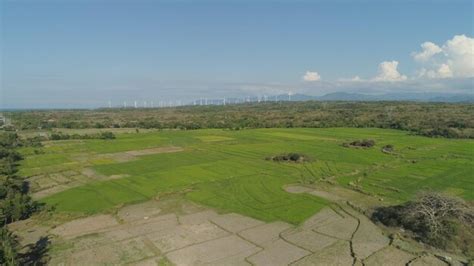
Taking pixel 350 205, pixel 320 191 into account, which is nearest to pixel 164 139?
pixel 320 191

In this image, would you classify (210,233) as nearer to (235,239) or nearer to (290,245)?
(235,239)

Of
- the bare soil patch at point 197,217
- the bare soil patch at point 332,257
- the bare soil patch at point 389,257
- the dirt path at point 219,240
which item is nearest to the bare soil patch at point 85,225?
the dirt path at point 219,240

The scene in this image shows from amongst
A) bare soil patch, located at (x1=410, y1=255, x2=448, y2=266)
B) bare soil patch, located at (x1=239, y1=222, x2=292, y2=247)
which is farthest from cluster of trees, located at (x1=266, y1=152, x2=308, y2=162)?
bare soil patch, located at (x1=410, y1=255, x2=448, y2=266)

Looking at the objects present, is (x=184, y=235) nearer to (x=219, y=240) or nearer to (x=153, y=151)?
(x=219, y=240)

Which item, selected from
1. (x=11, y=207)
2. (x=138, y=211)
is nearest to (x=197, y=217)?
(x=138, y=211)

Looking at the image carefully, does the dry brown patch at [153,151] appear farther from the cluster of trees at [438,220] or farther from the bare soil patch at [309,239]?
the cluster of trees at [438,220]

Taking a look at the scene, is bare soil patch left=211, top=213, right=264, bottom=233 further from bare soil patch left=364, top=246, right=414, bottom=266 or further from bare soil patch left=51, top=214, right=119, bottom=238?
bare soil patch left=364, top=246, right=414, bottom=266
